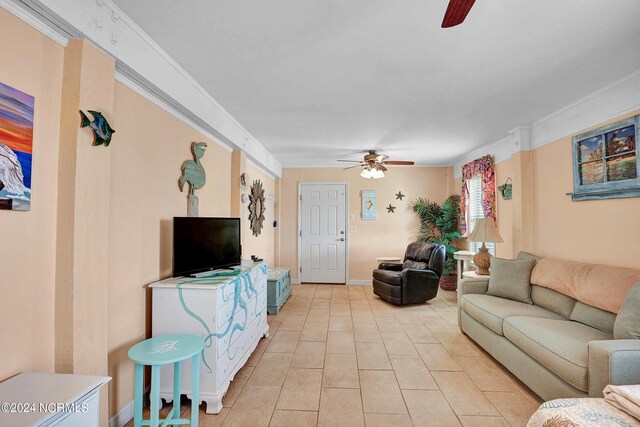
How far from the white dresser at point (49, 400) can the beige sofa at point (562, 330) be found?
2.51 m

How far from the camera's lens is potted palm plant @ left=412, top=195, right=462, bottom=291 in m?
5.24

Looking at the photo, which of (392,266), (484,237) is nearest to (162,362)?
(484,237)

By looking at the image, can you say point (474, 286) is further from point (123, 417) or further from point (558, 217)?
point (123, 417)

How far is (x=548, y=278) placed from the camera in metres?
2.73

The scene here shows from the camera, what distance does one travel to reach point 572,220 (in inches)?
112

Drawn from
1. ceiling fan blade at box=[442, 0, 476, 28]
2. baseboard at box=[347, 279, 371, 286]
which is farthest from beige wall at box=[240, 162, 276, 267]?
ceiling fan blade at box=[442, 0, 476, 28]

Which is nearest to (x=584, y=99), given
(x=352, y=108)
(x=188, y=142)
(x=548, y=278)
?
(x=548, y=278)

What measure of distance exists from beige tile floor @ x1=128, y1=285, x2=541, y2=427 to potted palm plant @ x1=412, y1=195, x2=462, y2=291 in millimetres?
1615

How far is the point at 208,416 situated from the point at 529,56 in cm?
328

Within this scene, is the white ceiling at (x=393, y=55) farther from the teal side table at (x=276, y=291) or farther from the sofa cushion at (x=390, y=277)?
the sofa cushion at (x=390, y=277)

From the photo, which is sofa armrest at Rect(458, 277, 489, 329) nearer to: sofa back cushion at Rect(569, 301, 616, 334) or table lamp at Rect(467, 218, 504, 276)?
table lamp at Rect(467, 218, 504, 276)

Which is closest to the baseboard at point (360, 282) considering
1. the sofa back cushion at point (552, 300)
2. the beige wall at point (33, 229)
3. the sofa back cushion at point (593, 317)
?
the sofa back cushion at point (552, 300)

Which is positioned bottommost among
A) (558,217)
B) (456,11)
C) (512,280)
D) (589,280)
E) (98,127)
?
(512,280)

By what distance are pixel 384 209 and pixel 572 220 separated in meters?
3.15
